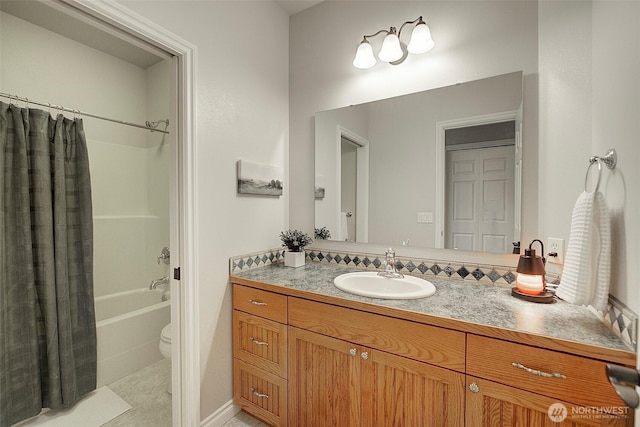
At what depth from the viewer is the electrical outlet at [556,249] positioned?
1265 mm

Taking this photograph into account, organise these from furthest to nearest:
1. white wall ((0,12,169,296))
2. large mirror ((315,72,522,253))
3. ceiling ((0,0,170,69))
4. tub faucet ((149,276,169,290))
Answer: tub faucet ((149,276,169,290)), white wall ((0,12,169,296)), large mirror ((315,72,522,253)), ceiling ((0,0,170,69))

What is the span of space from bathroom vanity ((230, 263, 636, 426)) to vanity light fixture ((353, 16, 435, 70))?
1.32 metres

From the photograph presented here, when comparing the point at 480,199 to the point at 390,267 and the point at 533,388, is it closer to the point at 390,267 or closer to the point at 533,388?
the point at 390,267

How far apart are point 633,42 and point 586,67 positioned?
46cm

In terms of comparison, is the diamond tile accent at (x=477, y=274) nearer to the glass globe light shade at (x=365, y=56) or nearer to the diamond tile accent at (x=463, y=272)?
the diamond tile accent at (x=463, y=272)

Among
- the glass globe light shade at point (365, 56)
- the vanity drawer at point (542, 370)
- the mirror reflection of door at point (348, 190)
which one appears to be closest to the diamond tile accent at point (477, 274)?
the vanity drawer at point (542, 370)

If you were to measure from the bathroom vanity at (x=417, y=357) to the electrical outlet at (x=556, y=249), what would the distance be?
0.22 meters

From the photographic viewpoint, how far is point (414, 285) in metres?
1.48

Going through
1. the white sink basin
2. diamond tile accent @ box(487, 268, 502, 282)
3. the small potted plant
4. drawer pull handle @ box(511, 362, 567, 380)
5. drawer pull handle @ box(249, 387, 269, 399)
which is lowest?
drawer pull handle @ box(249, 387, 269, 399)

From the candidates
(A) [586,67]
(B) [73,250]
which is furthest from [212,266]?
(A) [586,67]

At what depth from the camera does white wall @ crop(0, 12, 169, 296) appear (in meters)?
1.96

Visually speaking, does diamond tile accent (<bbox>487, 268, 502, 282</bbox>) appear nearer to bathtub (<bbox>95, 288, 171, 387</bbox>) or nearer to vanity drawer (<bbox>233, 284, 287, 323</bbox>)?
vanity drawer (<bbox>233, 284, 287, 323</bbox>)

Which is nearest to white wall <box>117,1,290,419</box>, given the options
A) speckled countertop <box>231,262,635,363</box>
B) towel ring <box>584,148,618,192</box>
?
speckled countertop <box>231,262,635,363</box>

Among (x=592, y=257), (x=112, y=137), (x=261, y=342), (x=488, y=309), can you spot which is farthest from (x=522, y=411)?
(x=112, y=137)
